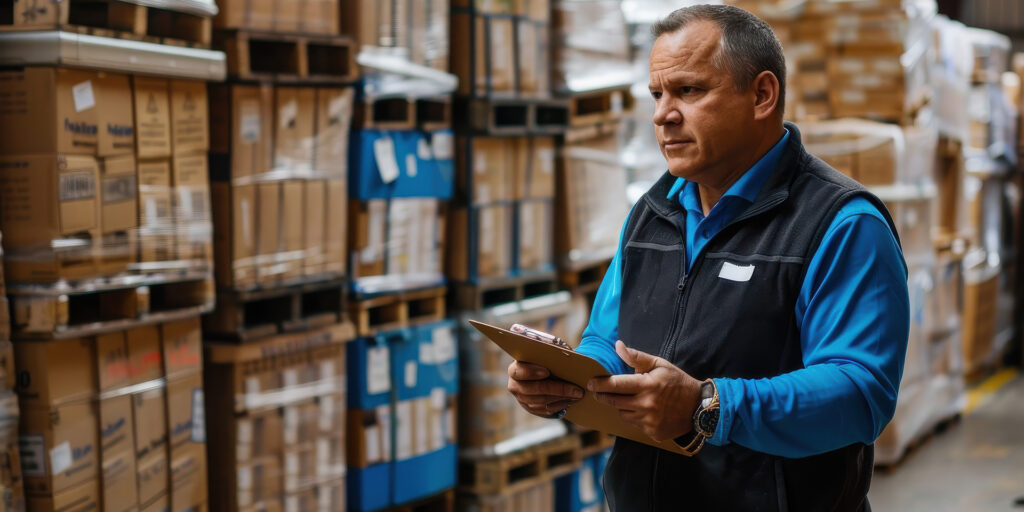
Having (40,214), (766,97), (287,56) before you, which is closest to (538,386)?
(766,97)

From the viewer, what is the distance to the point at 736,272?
233cm

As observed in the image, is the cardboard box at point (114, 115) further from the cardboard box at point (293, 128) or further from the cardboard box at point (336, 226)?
the cardboard box at point (336, 226)

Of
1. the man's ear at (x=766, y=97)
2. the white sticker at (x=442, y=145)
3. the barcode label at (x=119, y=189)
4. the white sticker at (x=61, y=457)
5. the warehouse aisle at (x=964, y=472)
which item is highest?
the man's ear at (x=766, y=97)

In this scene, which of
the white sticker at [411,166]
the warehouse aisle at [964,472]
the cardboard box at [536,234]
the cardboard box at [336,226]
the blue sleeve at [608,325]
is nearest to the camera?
the blue sleeve at [608,325]

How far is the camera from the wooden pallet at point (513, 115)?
5445 millimetres

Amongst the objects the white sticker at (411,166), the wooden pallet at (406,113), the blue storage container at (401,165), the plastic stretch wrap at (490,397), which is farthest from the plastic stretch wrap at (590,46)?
the plastic stretch wrap at (490,397)

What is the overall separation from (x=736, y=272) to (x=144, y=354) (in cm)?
241

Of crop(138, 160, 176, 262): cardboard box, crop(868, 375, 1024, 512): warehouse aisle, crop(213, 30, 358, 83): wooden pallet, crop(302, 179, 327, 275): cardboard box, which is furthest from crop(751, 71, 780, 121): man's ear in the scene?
crop(868, 375, 1024, 512): warehouse aisle

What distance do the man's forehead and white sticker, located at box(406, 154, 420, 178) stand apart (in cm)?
278

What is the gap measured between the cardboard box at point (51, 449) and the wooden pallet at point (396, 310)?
1.52 m

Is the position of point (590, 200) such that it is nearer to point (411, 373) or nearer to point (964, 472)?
point (411, 373)

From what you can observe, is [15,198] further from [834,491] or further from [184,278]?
[834,491]

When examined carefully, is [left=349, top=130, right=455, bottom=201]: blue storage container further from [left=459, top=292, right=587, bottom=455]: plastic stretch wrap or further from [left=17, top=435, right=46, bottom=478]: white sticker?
[left=17, top=435, right=46, bottom=478]: white sticker

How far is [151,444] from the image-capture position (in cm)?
396
